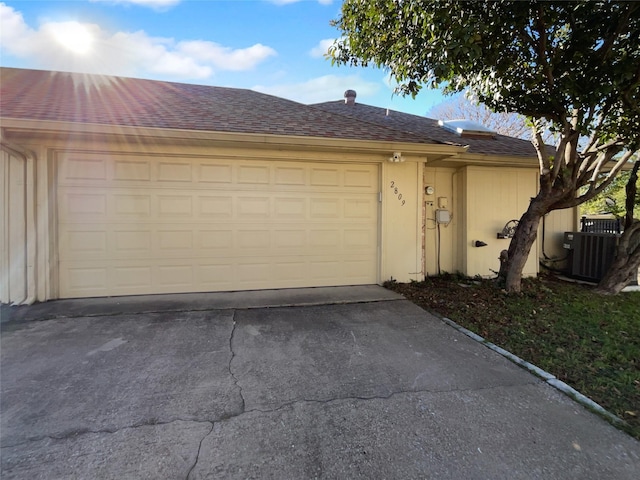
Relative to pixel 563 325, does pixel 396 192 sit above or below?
above

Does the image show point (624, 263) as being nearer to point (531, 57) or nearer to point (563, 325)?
point (563, 325)

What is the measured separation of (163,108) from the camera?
18.2 ft

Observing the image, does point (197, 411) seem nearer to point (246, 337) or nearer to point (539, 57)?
point (246, 337)

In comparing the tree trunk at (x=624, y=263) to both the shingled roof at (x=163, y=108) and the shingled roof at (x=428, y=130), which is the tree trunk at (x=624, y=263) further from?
the shingled roof at (x=163, y=108)

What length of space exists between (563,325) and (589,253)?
3.81 metres

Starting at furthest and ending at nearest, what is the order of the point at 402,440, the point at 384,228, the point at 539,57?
the point at 384,228
the point at 539,57
the point at 402,440

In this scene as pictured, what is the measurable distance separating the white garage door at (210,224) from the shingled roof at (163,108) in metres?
0.64

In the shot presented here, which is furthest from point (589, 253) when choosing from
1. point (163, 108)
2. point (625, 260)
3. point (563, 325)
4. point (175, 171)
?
point (163, 108)

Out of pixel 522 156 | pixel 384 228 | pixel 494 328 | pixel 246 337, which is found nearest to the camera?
pixel 246 337

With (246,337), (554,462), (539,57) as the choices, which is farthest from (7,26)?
(554,462)

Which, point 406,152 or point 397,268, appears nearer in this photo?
point 406,152

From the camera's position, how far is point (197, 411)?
7.57 ft

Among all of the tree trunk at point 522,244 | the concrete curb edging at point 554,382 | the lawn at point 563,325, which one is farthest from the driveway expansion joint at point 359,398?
the tree trunk at point 522,244

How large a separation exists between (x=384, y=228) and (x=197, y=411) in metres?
4.44
